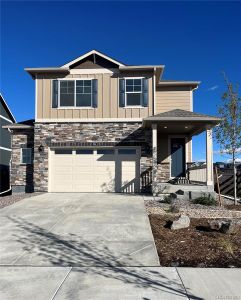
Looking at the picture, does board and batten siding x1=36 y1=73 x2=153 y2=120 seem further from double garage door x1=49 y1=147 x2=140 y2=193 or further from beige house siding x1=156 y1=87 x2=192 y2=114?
beige house siding x1=156 y1=87 x2=192 y2=114

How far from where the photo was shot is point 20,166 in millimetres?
16422

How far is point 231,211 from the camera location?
33.5 feet

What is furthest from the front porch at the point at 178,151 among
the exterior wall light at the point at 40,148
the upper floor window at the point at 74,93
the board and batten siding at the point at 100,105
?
the exterior wall light at the point at 40,148

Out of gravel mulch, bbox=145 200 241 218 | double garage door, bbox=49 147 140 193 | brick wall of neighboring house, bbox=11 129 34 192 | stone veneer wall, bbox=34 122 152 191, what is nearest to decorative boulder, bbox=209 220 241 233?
gravel mulch, bbox=145 200 241 218

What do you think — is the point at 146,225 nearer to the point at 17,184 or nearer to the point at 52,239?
the point at 52,239

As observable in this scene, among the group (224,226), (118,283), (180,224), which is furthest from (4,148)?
(118,283)

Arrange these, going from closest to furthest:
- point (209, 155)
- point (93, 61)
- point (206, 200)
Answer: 1. point (206, 200)
2. point (209, 155)
3. point (93, 61)

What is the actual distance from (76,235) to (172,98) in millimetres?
11656

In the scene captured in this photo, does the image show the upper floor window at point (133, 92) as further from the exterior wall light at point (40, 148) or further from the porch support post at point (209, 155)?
the exterior wall light at point (40, 148)

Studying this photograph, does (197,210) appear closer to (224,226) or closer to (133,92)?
(224,226)

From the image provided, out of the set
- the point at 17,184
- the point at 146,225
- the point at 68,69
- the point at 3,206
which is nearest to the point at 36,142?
the point at 17,184

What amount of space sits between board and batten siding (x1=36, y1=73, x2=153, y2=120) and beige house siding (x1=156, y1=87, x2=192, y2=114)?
1920mm

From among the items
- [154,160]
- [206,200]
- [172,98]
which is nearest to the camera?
[206,200]

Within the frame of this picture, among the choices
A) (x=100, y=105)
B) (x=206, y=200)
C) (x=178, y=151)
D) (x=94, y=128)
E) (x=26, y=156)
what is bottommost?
(x=206, y=200)
